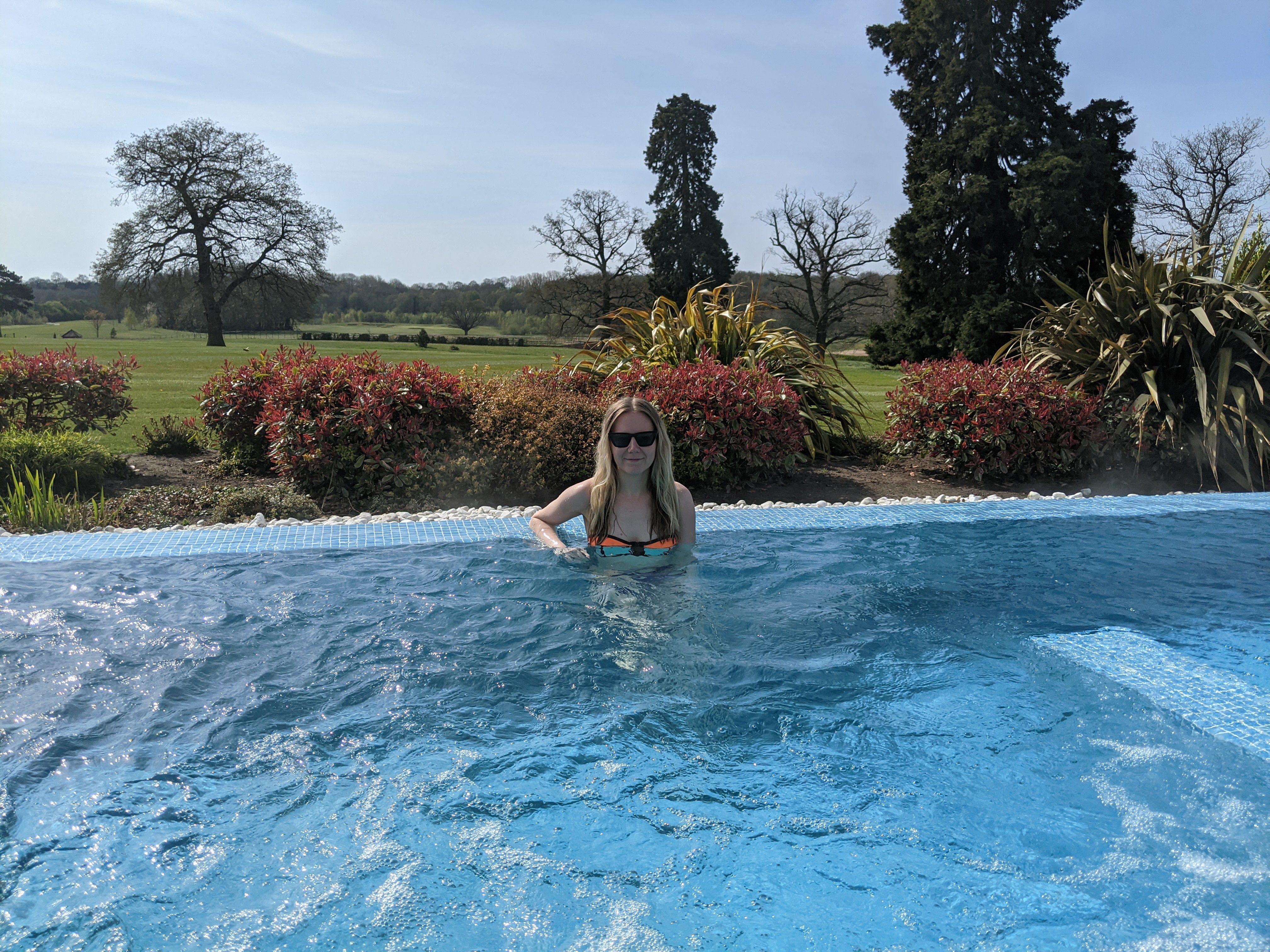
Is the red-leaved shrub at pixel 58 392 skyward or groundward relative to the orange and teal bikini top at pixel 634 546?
skyward

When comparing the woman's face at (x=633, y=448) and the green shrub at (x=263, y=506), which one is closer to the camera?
the woman's face at (x=633, y=448)

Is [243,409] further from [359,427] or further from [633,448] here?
[633,448]

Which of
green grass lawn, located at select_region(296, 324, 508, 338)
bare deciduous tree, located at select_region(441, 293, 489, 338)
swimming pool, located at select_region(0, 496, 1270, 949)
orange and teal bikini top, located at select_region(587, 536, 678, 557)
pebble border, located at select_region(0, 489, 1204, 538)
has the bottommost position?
swimming pool, located at select_region(0, 496, 1270, 949)

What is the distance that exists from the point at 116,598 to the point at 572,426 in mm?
4024

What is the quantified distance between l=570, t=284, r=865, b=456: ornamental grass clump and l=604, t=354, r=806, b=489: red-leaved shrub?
33.9 inches

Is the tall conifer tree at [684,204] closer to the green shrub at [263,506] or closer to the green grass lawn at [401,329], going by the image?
the green grass lawn at [401,329]

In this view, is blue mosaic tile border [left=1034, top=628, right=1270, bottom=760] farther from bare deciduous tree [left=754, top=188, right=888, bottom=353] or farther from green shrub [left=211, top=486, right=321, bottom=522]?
bare deciduous tree [left=754, top=188, right=888, bottom=353]

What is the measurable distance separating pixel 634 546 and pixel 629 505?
0.26 meters

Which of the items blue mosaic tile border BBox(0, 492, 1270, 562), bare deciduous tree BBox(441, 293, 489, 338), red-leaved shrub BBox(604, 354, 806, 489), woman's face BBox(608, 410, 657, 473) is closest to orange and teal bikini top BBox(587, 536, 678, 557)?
woman's face BBox(608, 410, 657, 473)

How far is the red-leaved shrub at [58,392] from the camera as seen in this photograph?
916cm

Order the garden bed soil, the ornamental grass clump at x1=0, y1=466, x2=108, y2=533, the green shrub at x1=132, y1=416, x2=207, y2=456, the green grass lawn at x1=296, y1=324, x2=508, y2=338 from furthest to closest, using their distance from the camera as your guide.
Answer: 1. the green grass lawn at x1=296, y1=324, x2=508, y2=338
2. the green shrub at x1=132, y1=416, x2=207, y2=456
3. the garden bed soil
4. the ornamental grass clump at x1=0, y1=466, x2=108, y2=533

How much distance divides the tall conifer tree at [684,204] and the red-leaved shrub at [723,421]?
2504cm

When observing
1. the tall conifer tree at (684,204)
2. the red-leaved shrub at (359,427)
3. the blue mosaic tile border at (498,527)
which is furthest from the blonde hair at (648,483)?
the tall conifer tree at (684,204)

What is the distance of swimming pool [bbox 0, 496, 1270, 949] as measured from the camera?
2.66 m
